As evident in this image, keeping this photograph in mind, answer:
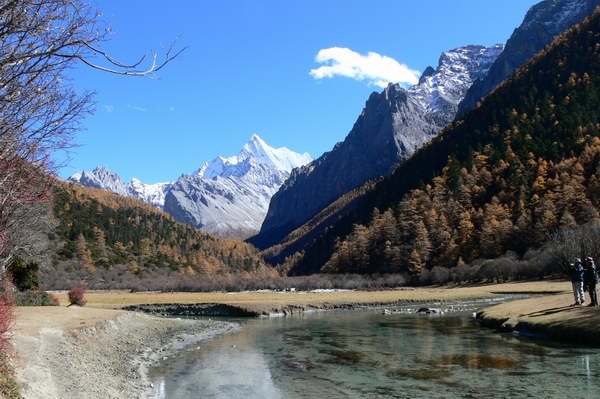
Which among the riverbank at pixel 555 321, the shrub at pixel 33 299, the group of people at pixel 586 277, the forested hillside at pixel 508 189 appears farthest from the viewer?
the forested hillside at pixel 508 189

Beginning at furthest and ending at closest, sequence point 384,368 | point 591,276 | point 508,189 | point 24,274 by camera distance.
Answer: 1. point 508,189
2. point 24,274
3. point 591,276
4. point 384,368

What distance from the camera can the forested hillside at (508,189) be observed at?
125 meters

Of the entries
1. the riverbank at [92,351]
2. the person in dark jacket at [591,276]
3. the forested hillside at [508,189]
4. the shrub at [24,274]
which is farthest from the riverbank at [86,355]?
the forested hillside at [508,189]

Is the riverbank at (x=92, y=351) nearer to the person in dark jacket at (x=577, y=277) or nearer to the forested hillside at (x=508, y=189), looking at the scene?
the person in dark jacket at (x=577, y=277)

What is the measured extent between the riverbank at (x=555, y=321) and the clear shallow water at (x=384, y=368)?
5.36ft

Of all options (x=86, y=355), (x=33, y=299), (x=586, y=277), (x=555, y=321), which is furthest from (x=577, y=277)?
(x=33, y=299)

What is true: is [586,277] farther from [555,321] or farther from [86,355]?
[86,355]

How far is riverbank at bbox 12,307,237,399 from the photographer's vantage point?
17.5 meters

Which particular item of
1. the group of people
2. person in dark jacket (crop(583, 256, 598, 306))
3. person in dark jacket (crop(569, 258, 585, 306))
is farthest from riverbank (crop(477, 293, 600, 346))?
person in dark jacket (crop(583, 256, 598, 306))

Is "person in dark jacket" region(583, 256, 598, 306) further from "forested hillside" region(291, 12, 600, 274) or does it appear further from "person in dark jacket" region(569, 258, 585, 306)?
"forested hillside" region(291, 12, 600, 274)

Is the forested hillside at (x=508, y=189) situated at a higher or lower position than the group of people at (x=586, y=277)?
higher

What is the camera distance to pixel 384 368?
24797 millimetres

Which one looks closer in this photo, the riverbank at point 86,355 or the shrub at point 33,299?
the riverbank at point 86,355

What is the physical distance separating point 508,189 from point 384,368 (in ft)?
456
